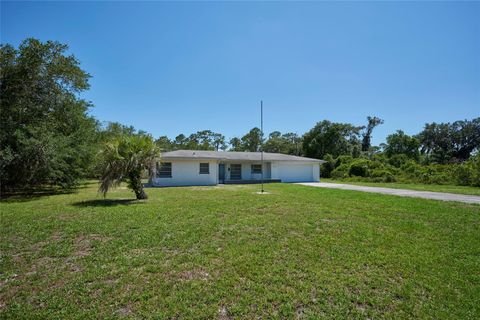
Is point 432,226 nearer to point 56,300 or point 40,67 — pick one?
point 56,300

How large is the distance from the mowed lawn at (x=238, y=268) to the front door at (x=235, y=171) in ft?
54.8

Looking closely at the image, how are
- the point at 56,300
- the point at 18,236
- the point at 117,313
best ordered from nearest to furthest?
the point at 117,313
the point at 56,300
the point at 18,236

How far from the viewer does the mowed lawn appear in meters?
2.96

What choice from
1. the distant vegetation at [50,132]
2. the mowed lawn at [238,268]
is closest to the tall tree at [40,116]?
the distant vegetation at [50,132]

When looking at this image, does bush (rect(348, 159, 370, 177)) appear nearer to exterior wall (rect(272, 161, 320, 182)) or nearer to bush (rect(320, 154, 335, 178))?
bush (rect(320, 154, 335, 178))

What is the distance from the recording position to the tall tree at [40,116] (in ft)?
40.0

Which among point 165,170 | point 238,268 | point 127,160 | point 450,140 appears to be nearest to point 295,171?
point 165,170

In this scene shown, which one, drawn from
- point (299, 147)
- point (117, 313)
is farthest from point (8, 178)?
point (299, 147)

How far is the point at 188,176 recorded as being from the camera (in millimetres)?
19562

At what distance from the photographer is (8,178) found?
41.5 feet

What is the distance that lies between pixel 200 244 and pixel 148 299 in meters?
1.88

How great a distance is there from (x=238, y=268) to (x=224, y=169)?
19.7 m

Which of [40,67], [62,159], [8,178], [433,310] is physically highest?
[40,67]

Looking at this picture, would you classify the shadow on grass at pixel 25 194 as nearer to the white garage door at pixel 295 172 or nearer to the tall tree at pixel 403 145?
the white garage door at pixel 295 172
